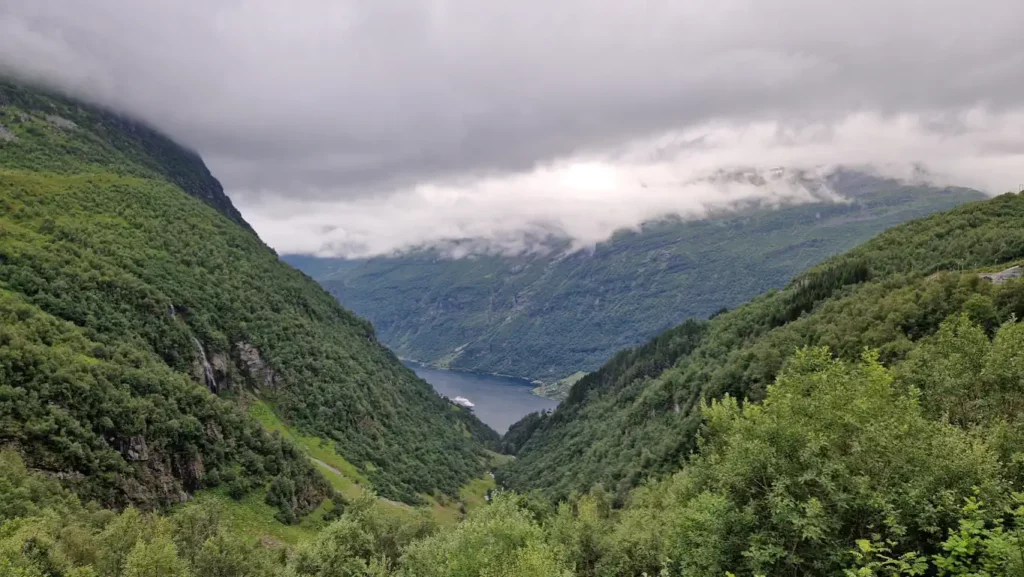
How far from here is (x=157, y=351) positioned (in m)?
93.7

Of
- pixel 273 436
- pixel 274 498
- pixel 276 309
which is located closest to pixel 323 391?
pixel 276 309

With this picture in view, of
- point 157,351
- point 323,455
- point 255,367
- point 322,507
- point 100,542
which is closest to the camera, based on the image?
point 100,542

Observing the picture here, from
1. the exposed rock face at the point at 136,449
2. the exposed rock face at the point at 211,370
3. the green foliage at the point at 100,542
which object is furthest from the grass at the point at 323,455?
the green foliage at the point at 100,542

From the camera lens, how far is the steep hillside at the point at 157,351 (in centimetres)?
6456

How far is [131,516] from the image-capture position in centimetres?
4616

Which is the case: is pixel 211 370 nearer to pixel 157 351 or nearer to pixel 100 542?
pixel 157 351

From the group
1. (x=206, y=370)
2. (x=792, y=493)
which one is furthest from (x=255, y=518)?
(x=792, y=493)

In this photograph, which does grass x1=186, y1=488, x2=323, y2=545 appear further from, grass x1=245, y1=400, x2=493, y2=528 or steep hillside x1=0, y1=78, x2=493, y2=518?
steep hillside x1=0, y1=78, x2=493, y2=518

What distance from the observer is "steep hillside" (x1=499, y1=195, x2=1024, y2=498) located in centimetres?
5988

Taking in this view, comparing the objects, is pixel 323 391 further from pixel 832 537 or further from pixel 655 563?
pixel 832 537

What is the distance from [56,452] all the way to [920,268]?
428 ft

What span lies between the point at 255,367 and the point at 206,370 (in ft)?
63.8

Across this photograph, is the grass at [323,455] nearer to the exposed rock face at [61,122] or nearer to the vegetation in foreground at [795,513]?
the vegetation in foreground at [795,513]

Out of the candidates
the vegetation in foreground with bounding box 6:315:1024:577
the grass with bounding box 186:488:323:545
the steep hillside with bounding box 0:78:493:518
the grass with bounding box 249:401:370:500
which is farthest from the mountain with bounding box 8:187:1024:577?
the grass with bounding box 249:401:370:500
